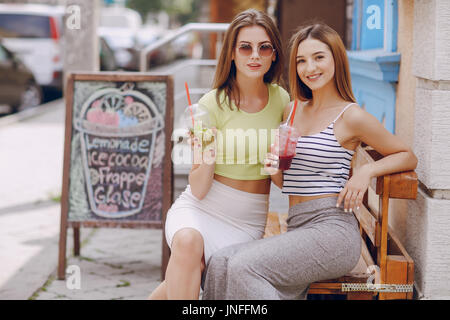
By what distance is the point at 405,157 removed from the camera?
2689 millimetres

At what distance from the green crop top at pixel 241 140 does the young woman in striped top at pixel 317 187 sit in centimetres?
12

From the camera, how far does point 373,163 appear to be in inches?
106

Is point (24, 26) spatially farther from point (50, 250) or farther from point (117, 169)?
point (117, 169)

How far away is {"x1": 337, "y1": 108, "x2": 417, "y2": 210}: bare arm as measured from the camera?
2674 millimetres

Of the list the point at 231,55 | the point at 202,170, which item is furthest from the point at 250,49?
the point at 202,170

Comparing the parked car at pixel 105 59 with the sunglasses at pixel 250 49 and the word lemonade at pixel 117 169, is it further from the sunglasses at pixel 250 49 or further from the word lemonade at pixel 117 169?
the sunglasses at pixel 250 49

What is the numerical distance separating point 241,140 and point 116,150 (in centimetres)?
171

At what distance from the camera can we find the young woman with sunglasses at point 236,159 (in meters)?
2.88

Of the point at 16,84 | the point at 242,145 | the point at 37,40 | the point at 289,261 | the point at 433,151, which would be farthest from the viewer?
the point at 37,40

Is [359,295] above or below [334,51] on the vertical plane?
below

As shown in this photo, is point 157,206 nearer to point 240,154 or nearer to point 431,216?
point 240,154

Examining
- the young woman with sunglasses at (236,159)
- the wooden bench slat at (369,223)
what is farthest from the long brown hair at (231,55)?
the wooden bench slat at (369,223)
